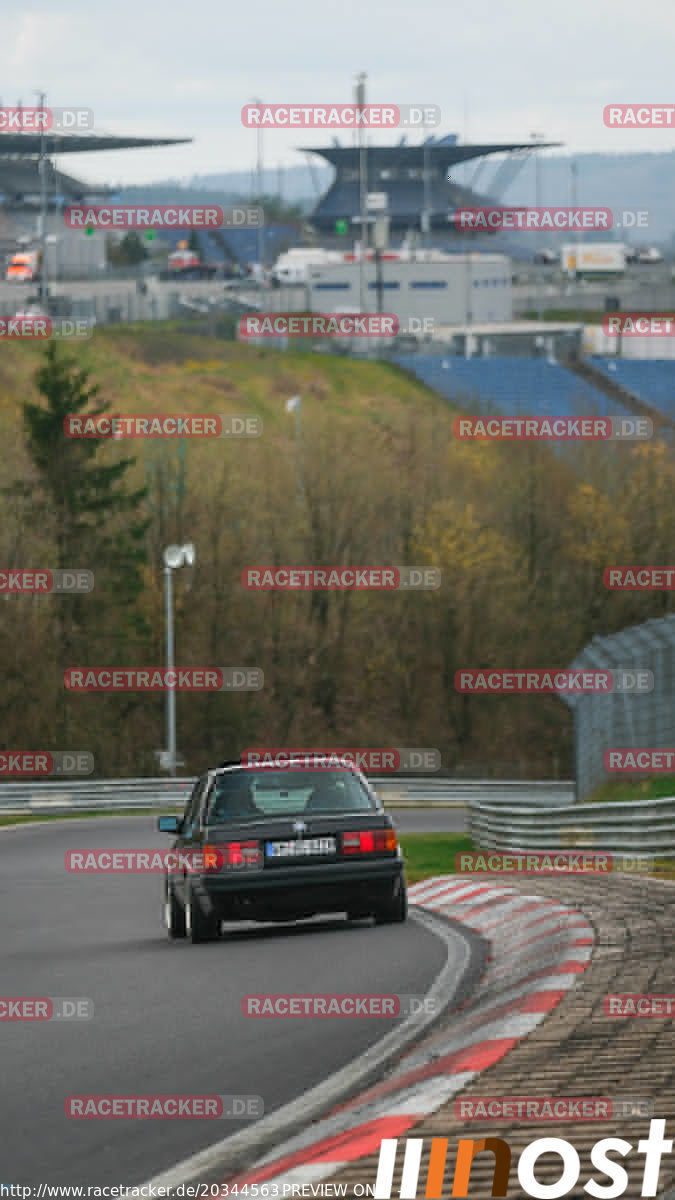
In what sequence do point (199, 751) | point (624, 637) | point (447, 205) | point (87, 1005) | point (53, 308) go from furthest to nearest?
point (447, 205) < point (53, 308) < point (199, 751) < point (624, 637) < point (87, 1005)

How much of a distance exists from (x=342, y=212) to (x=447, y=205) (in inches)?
326

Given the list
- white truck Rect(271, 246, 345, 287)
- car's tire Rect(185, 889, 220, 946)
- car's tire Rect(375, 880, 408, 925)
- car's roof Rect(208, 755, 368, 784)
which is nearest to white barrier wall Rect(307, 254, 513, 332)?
white truck Rect(271, 246, 345, 287)

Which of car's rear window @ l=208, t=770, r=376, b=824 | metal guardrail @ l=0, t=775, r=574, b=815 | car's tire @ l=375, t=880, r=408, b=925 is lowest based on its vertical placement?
metal guardrail @ l=0, t=775, r=574, b=815

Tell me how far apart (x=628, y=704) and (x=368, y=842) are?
38.2 ft

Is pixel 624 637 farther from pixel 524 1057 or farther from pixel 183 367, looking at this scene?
pixel 183 367

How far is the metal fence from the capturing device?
79.9 feet

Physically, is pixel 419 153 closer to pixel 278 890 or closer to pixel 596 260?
pixel 596 260

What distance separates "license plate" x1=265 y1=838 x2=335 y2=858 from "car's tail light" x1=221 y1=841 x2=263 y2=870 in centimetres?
7

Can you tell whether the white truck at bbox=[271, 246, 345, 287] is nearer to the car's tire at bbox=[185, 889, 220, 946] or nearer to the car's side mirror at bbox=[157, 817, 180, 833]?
the car's side mirror at bbox=[157, 817, 180, 833]

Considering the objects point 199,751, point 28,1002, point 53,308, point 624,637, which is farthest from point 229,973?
point 53,308

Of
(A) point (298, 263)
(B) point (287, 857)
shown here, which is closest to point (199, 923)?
(B) point (287, 857)

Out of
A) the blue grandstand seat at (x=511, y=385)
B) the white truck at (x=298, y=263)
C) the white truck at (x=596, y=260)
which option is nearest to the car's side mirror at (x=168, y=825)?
the blue grandstand seat at (x=511, y=385)

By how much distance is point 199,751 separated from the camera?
68.9 m

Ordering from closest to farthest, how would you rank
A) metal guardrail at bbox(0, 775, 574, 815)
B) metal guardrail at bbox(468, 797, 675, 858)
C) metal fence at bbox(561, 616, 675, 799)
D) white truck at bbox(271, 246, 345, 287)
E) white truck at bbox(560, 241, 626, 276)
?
metal guardrail at bbox(468, 797, 675, 858) < metal fence at bbox(561, 616, 675, 799) < metal guardrail at bbox(0, 775, 574, 815) < white truck at bbox(271, 246, 345, 287) < white truck at bbox(560, 241, 626, 276)
